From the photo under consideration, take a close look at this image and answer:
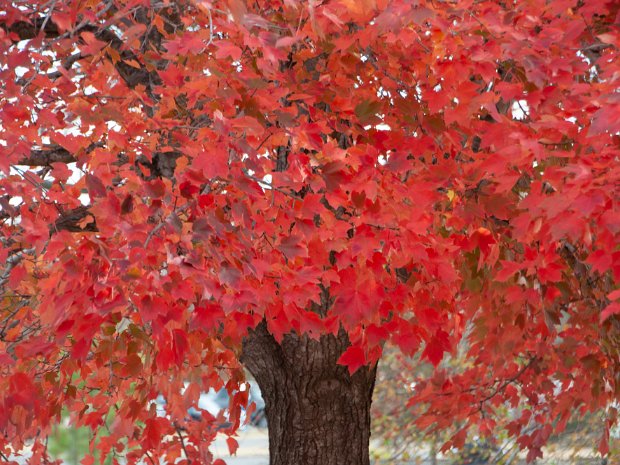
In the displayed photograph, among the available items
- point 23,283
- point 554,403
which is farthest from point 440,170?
point 554,403

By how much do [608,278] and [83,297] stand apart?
2.86 m

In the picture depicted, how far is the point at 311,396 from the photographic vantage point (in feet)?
18.0

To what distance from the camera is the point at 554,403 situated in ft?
23.7

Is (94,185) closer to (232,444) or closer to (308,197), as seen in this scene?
(308,197)

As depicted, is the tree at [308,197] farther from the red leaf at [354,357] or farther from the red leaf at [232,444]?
the red leaf at [232,444]

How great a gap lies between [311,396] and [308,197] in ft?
7.56

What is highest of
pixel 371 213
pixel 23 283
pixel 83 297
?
pixel 23 283

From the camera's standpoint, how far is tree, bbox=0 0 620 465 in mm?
3150

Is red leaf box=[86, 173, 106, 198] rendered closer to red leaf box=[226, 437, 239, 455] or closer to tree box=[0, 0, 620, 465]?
tree box=[0, 0, 620, 465]

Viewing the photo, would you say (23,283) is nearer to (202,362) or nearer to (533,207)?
(202,362)

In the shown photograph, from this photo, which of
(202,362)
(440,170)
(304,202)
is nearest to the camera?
(304,202)

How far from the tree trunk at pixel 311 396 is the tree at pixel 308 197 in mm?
15

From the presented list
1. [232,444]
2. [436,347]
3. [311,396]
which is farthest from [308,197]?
[232,444]

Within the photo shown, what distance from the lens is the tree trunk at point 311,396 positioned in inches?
214
